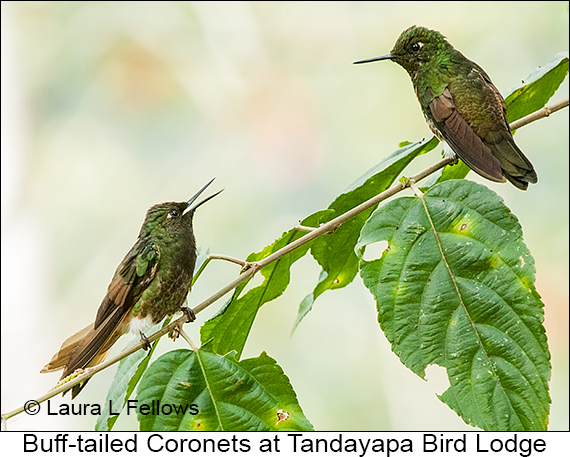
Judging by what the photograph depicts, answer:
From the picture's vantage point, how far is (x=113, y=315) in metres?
2.15

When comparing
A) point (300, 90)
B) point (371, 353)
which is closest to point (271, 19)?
point (300, 90)

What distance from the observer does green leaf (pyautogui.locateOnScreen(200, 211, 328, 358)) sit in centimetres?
192

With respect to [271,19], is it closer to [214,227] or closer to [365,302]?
[214,227]

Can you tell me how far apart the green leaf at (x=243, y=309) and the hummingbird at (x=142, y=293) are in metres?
0.10

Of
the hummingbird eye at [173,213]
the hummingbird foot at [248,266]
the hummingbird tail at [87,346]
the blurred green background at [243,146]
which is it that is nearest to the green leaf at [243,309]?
the hummingbird foot at [248,266]

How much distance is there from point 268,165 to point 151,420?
20.5 ft

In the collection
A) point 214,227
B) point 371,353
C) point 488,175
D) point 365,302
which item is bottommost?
point 488,175

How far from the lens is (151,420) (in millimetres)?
1641

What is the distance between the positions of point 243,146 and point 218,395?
21.9 feet

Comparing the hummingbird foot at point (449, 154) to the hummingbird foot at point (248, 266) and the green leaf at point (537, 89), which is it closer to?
the green leaf at point (537, 89)

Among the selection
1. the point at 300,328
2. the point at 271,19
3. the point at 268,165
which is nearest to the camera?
the point at 300,328

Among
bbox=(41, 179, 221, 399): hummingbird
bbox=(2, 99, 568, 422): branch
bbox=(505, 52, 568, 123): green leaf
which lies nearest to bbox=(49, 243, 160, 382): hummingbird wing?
bbox=(41, 179, 221, 399): hummingbird

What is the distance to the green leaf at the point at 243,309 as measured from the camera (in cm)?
192

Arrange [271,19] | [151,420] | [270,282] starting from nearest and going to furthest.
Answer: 1. [151,420]
2. [270,282]
3. [271,19]
